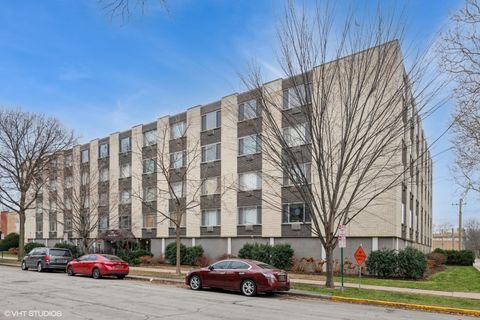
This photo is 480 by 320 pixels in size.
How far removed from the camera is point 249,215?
3512 centimetres

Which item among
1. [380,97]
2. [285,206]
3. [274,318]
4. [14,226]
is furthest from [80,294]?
[14,226]

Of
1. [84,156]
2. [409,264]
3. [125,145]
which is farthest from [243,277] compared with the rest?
[84,156]

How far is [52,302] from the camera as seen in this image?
13820 mm

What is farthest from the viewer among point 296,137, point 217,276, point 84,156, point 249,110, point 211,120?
point 84,156

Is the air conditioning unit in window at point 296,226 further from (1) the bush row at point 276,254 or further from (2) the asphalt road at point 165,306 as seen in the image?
(2) the asphalt road at point 165,306

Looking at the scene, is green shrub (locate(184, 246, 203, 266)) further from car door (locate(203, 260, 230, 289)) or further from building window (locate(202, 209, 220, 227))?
car door (locate(203, 260, 230, 289))

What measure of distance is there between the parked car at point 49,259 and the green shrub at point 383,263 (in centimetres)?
1756

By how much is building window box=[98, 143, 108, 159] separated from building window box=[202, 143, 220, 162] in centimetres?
1507

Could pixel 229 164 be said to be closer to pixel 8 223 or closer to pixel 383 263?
pixel 383 263

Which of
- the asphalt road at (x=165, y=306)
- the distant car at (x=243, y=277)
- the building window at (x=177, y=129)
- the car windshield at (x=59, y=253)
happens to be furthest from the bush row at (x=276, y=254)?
the asphalt road at (x=165, y=306)

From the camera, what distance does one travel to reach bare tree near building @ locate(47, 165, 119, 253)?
123 ft

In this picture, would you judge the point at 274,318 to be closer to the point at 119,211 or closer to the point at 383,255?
the point at 383,255

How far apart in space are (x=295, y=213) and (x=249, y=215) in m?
4.25

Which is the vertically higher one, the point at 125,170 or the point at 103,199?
the point at 125,170
